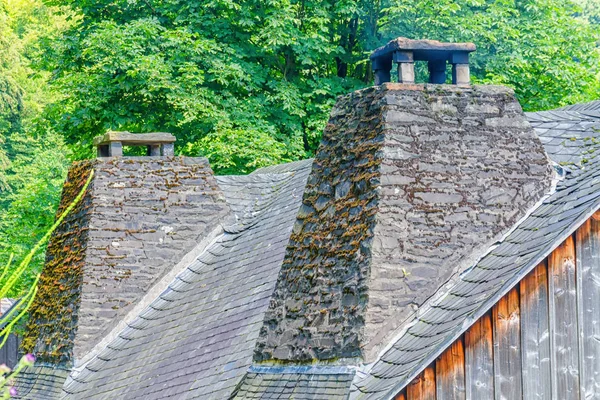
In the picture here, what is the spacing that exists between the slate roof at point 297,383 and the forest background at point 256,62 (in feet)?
43.5

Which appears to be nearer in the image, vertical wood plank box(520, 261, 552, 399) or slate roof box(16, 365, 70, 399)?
vertical wood plank box(520, 261, 552, 399)

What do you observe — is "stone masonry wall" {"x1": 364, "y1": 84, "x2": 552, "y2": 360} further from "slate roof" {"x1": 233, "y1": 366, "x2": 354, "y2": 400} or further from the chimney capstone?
the chimney capstone

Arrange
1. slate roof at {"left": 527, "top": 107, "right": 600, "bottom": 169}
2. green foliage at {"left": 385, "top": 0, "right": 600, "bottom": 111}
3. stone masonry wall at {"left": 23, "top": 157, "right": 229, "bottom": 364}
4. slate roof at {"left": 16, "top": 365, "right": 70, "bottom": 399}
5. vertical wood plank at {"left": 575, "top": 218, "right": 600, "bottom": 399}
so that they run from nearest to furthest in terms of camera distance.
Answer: vertical wood plank at {"left": 575, "top": 218, "right": 600, "bottom": 399}
slate roof at {"left": 527, "top": 107, "right": 600, "bottom": 169}
slate roof at {"left": 16, "top": 365, "right": 70, "bottom": 399}
stone masonry wall at {"left": 23, "top": 157, "right": 229, "bottom": 364}
green foliage at {"left": 385, "top": 0, "right": 600, "bottom": 111}

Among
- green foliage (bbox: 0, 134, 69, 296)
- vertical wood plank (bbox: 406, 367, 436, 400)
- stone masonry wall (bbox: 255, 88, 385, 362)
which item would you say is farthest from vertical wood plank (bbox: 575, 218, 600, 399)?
green foliage (bbox: 0, 134, 69, 296)

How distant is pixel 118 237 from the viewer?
16328 millimetres

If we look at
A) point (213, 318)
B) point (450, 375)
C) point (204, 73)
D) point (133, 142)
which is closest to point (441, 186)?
point (450, 375)

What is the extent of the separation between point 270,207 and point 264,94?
1027cm

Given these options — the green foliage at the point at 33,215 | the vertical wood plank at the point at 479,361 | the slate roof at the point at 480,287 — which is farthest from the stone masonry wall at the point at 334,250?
the green foliage at the point at 33,215

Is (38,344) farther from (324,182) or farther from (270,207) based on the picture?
(324,182)

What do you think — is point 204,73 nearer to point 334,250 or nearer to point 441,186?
point 334,250

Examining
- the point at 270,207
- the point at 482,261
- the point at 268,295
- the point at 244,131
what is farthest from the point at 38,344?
the point at 482,261

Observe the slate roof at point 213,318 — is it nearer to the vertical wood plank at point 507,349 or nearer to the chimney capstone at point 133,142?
the chimney capstone at point 133,142

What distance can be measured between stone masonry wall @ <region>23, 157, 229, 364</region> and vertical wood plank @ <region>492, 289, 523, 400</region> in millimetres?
8419

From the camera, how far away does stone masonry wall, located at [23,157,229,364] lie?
52.2 feet
